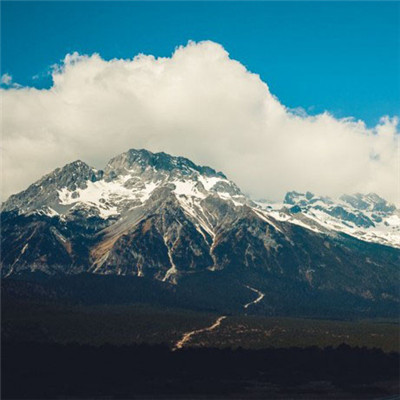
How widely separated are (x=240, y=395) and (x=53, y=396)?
186 feet

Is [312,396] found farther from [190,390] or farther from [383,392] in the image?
[190,390]

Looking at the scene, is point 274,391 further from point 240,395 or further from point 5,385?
point 5,385

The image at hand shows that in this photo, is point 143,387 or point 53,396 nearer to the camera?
point 53,396

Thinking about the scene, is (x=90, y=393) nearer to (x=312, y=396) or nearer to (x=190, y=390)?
(x=190, y=390)

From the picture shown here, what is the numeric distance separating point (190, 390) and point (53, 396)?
4240cm

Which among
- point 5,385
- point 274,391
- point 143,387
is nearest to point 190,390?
point 143,387

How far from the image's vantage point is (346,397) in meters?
192

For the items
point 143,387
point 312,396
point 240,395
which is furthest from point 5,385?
point 312,396

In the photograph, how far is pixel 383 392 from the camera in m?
199

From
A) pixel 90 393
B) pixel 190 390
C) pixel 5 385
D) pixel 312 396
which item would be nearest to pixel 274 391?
pixel 312 396

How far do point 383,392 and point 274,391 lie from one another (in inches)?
1375

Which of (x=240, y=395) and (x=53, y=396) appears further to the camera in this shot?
(x=240, y=395)

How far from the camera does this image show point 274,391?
7844 inches

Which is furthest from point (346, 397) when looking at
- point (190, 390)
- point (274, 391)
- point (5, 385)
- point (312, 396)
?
point (5, 385)
